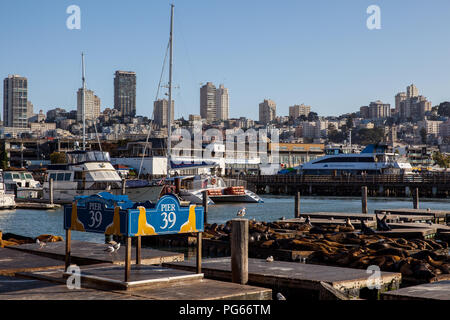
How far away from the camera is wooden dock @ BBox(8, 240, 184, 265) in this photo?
15433mm

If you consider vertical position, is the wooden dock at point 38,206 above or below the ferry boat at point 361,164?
below

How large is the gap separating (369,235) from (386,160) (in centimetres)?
6131

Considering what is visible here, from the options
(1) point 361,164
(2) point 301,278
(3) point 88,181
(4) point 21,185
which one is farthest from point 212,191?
(2) point 301,278

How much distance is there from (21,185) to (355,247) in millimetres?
45164

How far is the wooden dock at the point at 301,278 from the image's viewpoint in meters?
12.9

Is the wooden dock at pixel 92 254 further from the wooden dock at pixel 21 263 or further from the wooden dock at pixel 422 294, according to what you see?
the wooden dock at pixel 422 294

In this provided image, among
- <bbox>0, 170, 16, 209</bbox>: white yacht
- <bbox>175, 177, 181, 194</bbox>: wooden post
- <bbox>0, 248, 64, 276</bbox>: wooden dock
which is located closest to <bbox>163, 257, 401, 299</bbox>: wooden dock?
<bbox>0, 248, 64, 276</bbox>: wooden dock

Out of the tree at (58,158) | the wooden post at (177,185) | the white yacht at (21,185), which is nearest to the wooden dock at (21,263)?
the wooden post at (177,185)

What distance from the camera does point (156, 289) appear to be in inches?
426

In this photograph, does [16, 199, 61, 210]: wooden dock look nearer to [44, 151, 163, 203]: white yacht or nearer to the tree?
[44, 151, 163, 203]: white yacht

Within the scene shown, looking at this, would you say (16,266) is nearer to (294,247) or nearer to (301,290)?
(301,290)

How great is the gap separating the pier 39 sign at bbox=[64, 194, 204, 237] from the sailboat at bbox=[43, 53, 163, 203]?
35.0m

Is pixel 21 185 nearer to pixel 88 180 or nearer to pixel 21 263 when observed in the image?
pixel 88 180

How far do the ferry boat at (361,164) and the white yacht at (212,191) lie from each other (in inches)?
1170
